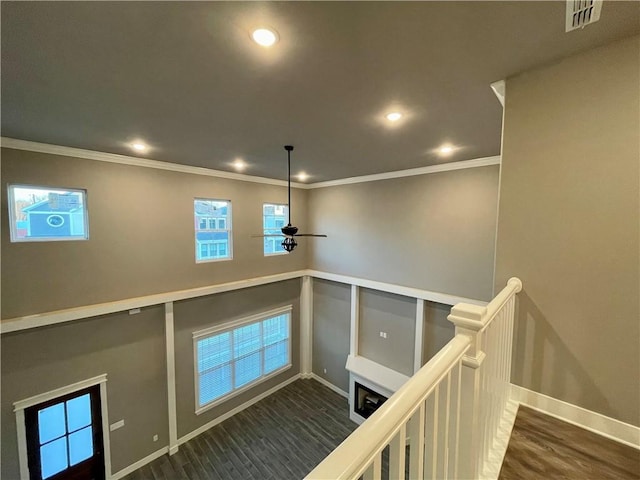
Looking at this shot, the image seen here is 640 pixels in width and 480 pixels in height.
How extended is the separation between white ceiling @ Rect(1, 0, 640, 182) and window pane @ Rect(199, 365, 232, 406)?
509 cm

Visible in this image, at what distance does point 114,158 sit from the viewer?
14.1ft

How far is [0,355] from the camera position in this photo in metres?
3.54

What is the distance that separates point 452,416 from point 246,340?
607cm

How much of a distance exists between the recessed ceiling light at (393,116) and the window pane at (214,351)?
18.5 ft

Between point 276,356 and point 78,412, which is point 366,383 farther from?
point 78,412

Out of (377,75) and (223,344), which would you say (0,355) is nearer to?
(223,344)

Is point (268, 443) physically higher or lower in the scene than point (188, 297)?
lower

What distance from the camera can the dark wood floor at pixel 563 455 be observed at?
1457 millimetres

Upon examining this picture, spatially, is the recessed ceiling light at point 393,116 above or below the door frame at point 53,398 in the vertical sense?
above

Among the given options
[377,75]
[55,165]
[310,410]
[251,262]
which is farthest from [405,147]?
[310,410]

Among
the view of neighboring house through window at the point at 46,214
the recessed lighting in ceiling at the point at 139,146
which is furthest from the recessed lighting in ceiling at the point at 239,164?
the view of neighboring house through window at the point at 46,214

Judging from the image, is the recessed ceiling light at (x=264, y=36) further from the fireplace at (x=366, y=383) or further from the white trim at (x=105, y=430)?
the fireplace at (x=366, y=383)

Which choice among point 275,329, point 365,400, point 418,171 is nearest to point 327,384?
point 365,400

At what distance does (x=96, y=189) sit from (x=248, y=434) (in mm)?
5753
